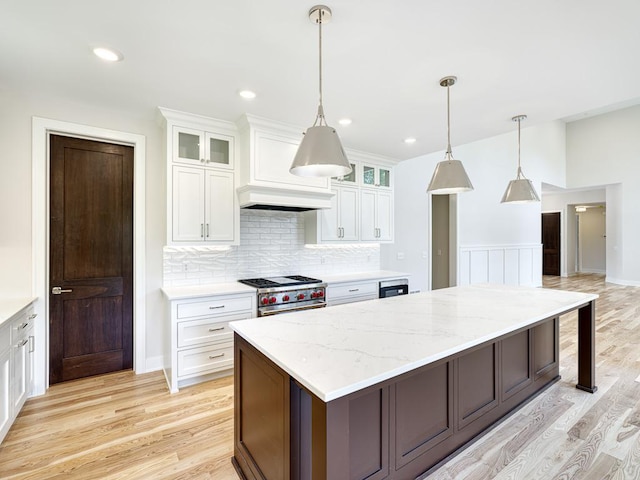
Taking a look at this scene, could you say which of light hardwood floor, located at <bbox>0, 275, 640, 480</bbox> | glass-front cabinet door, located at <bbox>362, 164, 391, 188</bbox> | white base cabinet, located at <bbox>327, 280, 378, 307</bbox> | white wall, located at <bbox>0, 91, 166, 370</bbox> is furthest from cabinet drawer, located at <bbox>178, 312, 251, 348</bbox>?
glass-front cabinet door, located at <bbox>362, 164, 391, 188</bbox>

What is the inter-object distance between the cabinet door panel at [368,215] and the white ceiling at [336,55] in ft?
4.49

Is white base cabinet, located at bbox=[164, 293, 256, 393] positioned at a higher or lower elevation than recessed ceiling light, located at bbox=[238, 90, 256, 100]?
lower

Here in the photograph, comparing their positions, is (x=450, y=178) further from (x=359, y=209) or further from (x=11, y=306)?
(x=11, y=306)

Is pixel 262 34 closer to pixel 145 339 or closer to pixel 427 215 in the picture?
pixel 145 339

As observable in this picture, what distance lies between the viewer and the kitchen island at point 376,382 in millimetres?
1214

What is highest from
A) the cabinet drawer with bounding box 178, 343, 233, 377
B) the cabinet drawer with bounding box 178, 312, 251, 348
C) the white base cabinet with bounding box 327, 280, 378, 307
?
the white base cabinet with bounding box 327, 280, 378, 307

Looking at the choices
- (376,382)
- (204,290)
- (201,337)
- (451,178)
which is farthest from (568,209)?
(376,382)

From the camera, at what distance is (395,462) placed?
163 cm

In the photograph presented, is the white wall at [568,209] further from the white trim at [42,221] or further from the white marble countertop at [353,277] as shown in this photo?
the white trim at [42,221]

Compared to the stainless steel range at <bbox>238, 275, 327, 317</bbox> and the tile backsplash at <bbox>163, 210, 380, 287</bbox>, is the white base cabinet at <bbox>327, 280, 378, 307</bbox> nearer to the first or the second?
the stainless steel range at <bbox>238, 275, 327, 317</bbox>

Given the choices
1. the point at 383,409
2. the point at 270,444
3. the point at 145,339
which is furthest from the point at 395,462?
the point at 145,339

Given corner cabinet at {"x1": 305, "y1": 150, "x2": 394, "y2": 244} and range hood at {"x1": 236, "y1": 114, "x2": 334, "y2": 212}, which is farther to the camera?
corner cabinet at {"x1": 305, "y1": 150, "x2": 394, "y2": 244}

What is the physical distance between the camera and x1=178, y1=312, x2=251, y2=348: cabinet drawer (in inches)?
115

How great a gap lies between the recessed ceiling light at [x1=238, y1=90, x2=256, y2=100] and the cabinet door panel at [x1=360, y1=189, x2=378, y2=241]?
208 centimetres
